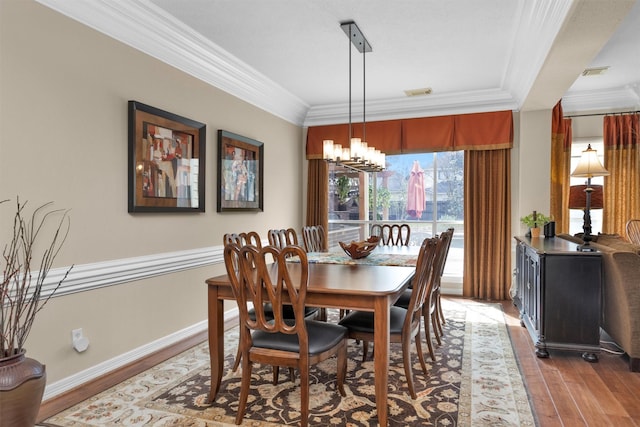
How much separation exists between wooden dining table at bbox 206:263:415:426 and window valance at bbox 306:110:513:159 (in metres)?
3.02

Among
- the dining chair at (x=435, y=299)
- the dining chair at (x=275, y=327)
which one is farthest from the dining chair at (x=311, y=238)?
the dining chair at (x=275, y=327)

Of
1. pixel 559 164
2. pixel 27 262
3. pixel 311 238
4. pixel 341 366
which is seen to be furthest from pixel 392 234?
pixel 27 262

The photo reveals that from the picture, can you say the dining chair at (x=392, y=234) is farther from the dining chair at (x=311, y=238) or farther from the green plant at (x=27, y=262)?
the green plant at (x=27, y=262)

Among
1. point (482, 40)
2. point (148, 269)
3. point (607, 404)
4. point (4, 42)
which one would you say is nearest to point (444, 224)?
point (482, 40)

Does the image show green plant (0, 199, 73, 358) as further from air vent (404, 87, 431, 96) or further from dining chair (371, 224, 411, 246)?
air vent (404, 87, 431, 96)

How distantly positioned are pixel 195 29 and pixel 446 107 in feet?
11.0

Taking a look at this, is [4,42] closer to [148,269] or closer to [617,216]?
[148,269]

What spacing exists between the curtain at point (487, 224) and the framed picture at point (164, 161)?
3.38m

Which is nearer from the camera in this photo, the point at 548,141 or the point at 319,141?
the point at 548,141

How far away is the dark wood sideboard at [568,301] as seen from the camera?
10.1 ft

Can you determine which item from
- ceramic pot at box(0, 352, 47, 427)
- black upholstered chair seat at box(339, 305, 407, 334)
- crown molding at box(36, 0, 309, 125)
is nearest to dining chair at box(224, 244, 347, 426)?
black upholstered chair seat at box(339, 305, 407, 334)

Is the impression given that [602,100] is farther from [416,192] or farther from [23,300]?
[23,300]

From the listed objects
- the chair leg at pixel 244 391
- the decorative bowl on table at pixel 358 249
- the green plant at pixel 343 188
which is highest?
the green plant at pixel 343 188

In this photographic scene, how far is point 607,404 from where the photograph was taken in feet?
7.85
